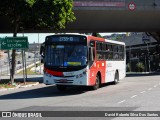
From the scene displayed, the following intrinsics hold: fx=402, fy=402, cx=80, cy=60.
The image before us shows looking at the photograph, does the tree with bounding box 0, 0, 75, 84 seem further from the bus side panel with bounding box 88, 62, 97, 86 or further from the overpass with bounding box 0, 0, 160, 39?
the overpass with bounding box 0, 0, 160, 39

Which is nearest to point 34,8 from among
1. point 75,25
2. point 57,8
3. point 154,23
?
point 57,8

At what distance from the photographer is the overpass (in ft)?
128

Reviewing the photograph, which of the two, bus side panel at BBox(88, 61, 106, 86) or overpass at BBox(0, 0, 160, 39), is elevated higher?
overpass at BBox(0, 0, 160, 39)

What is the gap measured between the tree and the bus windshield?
755 cm

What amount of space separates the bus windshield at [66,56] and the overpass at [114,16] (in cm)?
1787

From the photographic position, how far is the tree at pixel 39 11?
28.1 metres

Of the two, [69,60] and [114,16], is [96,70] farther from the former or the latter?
[114,16]

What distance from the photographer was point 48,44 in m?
21.2

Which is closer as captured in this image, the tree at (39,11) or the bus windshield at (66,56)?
the bus windshield at (66,56)

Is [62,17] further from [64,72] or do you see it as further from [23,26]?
[64,72]

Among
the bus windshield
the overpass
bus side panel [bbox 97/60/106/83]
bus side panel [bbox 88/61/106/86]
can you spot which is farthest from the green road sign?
the overpass

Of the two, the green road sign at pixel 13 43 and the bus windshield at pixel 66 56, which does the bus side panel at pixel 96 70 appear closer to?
the bus windshield at pixel 66 56

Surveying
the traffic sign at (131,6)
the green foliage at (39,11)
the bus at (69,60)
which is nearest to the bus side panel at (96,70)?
the bus at (69,60)

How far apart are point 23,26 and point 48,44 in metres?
10.8
